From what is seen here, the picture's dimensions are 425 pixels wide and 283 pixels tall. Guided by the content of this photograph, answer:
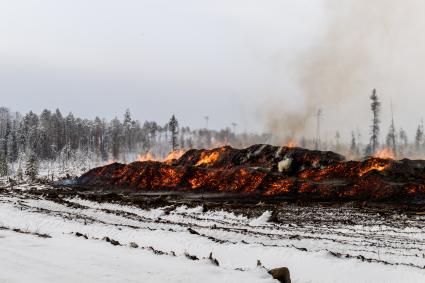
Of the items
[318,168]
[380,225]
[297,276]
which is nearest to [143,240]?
[297,276]

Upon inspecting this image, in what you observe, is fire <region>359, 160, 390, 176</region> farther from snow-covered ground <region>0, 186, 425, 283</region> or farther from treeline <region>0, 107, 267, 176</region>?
treeline <region>0, 107, 267, 176</region>

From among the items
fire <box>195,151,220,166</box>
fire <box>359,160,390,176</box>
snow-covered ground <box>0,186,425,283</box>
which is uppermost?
fire <box>195,151,220,166</box>

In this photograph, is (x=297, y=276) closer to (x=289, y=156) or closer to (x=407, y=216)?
(x=407, y=216)

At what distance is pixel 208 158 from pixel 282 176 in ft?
77.0

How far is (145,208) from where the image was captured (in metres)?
42.0

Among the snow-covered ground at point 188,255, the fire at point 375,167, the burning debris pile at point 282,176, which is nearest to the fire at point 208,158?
the burning debris pile at point 282,176

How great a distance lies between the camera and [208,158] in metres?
88.1

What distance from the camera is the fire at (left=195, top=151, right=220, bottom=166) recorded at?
86.5 meters

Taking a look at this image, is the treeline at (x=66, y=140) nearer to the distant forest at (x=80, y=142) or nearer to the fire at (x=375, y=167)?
the distant forest at (x=80, y=142)

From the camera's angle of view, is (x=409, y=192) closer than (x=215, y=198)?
Yes

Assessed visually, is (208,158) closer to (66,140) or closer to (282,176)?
(282,176)

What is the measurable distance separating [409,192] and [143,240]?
47.8 meters

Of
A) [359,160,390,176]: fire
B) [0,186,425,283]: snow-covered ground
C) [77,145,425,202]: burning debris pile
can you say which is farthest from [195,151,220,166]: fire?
[0,186,425,283]: snow-covered ground

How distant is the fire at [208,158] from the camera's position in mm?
86500
